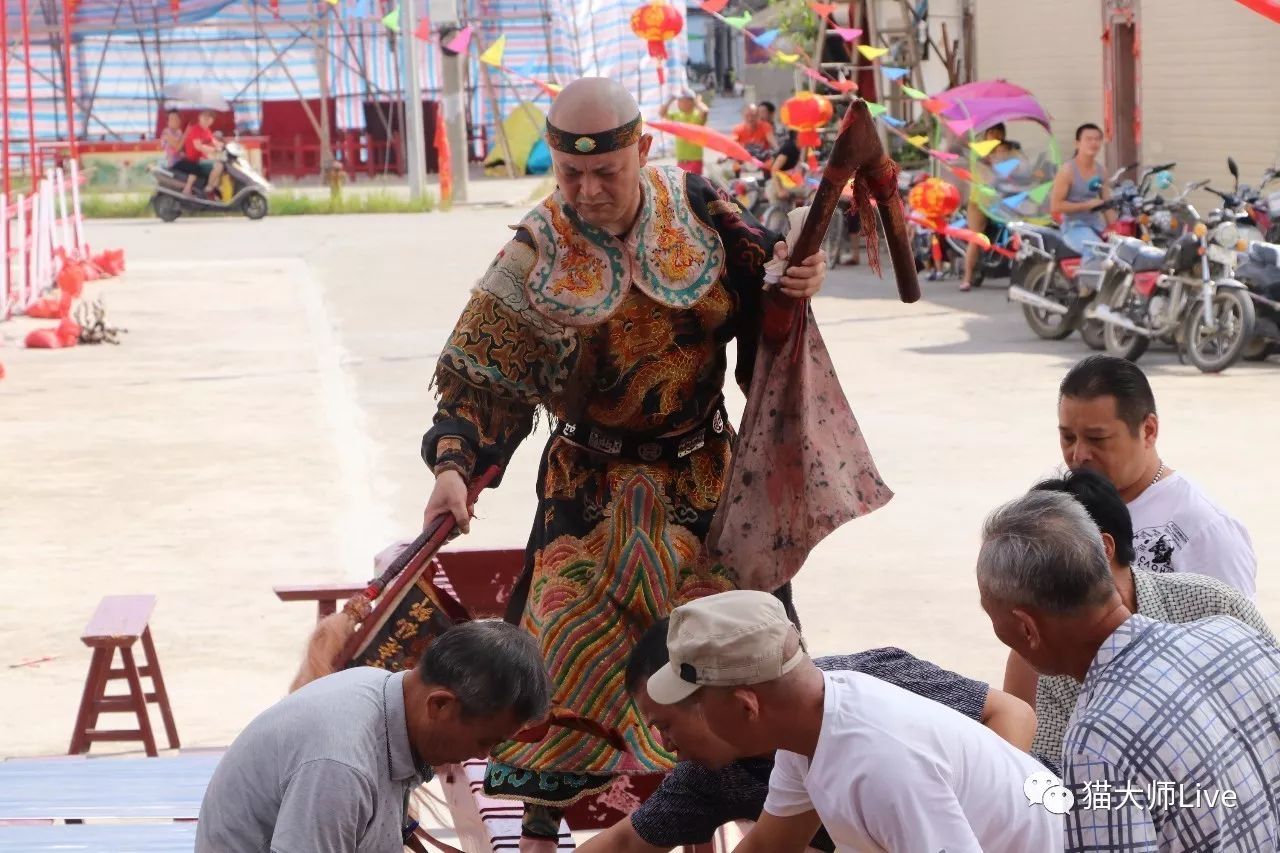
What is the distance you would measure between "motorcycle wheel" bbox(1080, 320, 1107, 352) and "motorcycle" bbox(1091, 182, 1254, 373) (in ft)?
Answer: 0.99

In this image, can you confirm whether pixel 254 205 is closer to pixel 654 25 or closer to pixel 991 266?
pixel 654 25

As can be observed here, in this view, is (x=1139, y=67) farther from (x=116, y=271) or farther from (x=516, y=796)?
(x=516, y=796)

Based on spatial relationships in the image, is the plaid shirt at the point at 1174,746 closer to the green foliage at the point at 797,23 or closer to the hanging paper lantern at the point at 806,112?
the hanging paper lantern at the point at 806,112

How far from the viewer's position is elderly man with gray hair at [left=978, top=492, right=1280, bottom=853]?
8.05 feet

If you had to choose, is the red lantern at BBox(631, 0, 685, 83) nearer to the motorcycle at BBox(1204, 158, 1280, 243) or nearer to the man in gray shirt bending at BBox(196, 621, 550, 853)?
the motorcycle at BBox(1204, 158, 1280, 243)

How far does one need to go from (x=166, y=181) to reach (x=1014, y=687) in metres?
24.9

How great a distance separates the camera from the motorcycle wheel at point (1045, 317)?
528 inches

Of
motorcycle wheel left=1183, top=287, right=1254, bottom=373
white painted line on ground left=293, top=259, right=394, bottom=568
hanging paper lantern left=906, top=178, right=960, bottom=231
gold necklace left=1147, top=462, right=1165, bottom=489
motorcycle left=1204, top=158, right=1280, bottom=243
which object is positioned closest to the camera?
gold necklace left=1147, top=462, right=1165, bottom=489

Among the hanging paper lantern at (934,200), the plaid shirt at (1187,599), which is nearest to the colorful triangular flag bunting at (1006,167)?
the hanging paper lantern at (934,200)

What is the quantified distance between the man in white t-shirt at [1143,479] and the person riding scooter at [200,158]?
80.7 feet

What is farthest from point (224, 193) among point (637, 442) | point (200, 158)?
point (637, 442)

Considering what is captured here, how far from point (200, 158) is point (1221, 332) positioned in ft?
62.4

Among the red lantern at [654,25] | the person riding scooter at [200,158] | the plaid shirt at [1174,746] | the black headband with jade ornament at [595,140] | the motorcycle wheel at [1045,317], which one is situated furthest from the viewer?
the person riding scooter at [200,158]

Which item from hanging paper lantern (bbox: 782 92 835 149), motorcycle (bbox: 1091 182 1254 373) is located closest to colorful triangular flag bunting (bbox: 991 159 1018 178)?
hanging paper lantern (bbox: 782 92 835 149)
